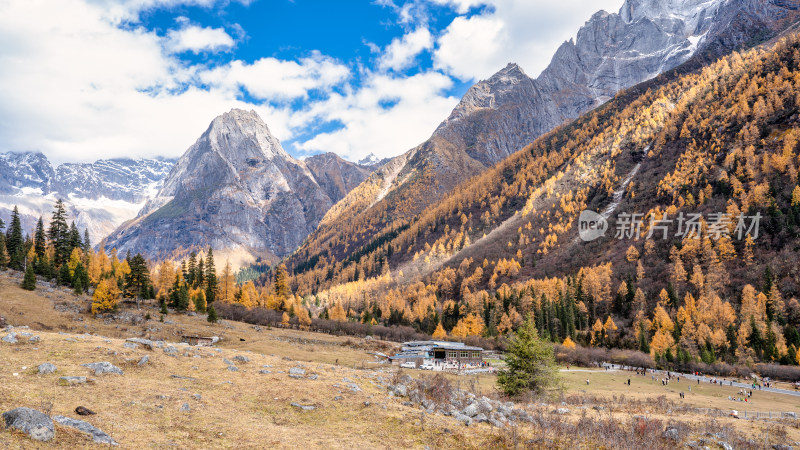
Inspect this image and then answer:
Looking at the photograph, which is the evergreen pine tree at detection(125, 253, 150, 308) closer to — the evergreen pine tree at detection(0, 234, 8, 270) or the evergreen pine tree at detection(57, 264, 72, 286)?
the evergreen pine tree at detection(57, 264, 72, 286)

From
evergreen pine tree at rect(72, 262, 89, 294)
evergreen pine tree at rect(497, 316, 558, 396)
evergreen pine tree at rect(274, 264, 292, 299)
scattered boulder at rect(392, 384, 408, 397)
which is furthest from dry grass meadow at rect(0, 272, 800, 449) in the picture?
evergreen pine tree at rect(274, 264, 292, 299)

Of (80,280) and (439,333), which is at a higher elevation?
(80,280)

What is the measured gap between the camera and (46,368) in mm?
19203

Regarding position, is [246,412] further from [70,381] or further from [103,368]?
[103,368]

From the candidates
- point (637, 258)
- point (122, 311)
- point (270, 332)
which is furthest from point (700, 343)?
point (122, 311)

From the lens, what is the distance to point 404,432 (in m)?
18.9

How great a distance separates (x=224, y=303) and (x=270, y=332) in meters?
25.7

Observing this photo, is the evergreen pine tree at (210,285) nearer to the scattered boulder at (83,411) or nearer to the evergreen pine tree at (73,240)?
the evergreen pine tree at (73,240)

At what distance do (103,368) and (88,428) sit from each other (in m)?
8.96

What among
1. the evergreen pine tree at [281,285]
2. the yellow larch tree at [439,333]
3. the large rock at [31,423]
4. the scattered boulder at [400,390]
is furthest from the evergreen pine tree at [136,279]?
the large rock at [31,423]

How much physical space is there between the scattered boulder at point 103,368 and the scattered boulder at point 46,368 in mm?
1551

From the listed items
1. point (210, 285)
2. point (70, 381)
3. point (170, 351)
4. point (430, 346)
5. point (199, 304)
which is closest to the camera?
point (70, 381)

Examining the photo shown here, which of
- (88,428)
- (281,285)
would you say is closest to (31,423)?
(88,428)

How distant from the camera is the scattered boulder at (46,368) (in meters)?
19.0
